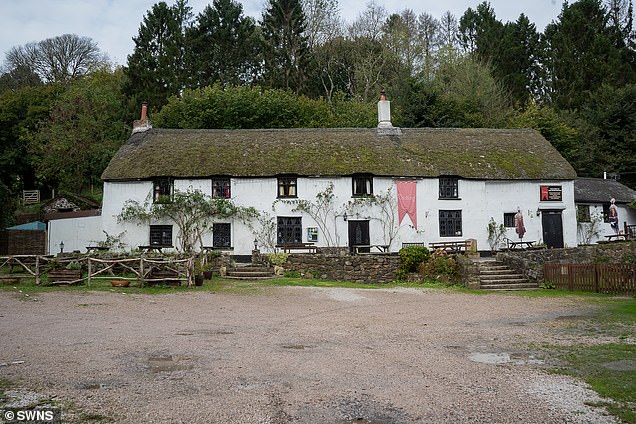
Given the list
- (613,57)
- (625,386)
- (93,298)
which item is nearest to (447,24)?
(613,57)

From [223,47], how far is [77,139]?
58.0 feet

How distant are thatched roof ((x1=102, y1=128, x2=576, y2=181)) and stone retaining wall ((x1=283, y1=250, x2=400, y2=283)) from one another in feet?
22.1

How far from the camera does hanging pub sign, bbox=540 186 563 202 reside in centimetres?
3219

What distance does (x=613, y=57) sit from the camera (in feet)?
178

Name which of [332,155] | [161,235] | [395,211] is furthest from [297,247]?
[161,235]

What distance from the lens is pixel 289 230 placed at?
99.7ft

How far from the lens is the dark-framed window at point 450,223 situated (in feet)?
103

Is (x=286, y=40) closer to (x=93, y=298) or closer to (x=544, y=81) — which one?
(x=544, y=81)

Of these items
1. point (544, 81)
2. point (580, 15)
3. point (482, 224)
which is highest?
point (580, 15)

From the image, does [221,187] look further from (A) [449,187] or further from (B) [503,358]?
(B) [503,358]

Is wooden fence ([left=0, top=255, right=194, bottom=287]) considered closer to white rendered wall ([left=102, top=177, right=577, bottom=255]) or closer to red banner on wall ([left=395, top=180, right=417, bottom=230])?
white rendered wall ([left=102, top=177, right=577, bottom=255])

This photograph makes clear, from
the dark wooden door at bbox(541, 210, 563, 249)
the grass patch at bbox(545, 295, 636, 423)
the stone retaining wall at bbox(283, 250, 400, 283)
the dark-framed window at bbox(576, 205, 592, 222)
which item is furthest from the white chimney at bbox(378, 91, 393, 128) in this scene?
the grass patch at bbox(545, 295, 636, 423)

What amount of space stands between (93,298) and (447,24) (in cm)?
5523

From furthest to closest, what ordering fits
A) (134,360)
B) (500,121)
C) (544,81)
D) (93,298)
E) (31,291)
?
1. (544,81)
2. (500,121)
3. (31,291)
4. (93,298)
5. (134,360)
